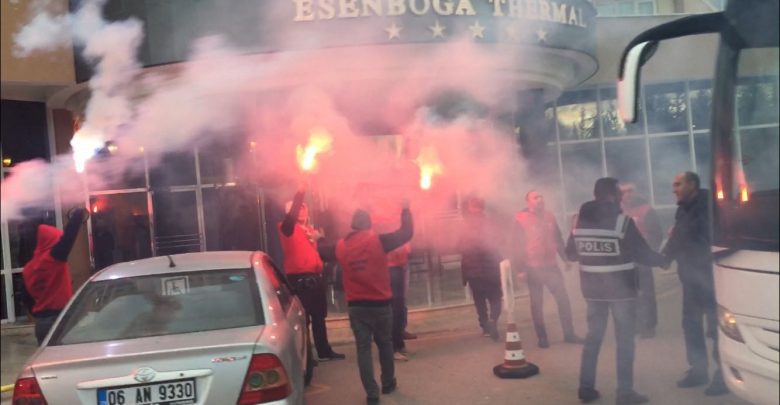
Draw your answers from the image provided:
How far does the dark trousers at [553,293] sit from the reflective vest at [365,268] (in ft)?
6.46

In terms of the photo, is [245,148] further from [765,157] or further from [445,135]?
[765,157]

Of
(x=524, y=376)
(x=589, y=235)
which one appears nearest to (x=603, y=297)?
(x=589, y=235)

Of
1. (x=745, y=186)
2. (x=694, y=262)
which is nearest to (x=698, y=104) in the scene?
(x=694, y=262)

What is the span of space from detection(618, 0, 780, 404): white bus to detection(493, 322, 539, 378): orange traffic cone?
6.15 ft

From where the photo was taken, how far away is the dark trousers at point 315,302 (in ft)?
18.3

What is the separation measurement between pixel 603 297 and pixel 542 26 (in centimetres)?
410

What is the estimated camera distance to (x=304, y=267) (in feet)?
18.5

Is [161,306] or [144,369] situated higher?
[161,306]

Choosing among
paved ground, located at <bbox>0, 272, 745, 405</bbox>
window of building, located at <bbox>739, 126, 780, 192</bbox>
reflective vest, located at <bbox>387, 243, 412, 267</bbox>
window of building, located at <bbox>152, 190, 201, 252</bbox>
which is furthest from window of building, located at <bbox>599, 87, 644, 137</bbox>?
window of building, located at <bbox>152, 190, 201, 252</bbox>

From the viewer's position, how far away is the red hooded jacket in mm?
4441

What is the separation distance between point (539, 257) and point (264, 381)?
355 cm

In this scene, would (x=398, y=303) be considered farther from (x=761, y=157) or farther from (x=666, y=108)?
(x=666, y=108)

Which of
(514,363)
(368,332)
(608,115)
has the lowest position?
(514,363)

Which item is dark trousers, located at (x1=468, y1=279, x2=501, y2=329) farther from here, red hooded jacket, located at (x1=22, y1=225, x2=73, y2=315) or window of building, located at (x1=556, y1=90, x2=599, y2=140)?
window of building, located at (x1=556, y1=90, x2=599, y2=140)
